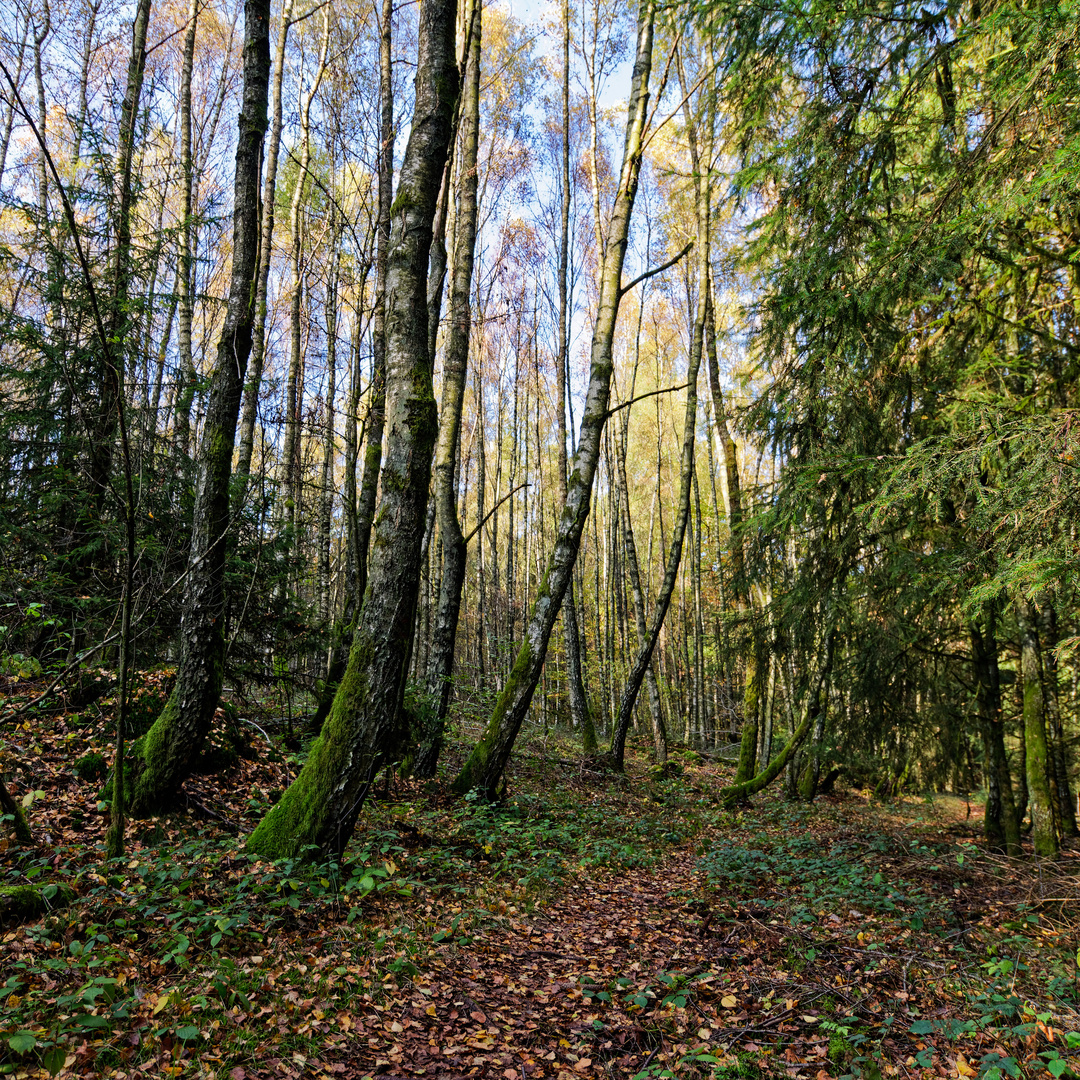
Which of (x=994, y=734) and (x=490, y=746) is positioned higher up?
(x=994, y=734)

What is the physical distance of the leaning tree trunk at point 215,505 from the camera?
437 cm

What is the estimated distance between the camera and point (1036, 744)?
5.47 metres

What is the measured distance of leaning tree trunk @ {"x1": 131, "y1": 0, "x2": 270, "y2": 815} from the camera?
437 cm

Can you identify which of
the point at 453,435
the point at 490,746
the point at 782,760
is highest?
the point at 453,435

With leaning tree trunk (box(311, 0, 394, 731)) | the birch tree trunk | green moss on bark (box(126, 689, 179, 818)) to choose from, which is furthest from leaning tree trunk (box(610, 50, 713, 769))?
green moss on bark (box(126, 689, 179, 818))

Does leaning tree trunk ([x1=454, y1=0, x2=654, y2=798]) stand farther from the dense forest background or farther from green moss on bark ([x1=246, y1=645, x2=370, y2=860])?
green moss on bark ([x1=246, y1=645, x2=370, y2=860])

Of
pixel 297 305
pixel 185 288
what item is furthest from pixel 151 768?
pixel 297 305

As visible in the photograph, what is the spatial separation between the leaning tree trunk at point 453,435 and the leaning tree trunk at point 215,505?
241cm

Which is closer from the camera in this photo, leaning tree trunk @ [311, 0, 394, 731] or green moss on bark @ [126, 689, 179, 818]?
green moss on bark @ [126, 689, 179, 818]

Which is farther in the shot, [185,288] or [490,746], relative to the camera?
[185,288]

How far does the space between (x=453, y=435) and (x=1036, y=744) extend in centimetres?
660

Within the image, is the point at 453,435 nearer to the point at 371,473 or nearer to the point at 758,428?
the point at 371,473

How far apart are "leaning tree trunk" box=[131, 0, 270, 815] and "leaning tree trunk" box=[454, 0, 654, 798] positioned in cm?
278

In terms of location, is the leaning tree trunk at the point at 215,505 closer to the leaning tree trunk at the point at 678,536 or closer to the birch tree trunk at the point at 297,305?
the birch tree trunk at the point at 297,305
